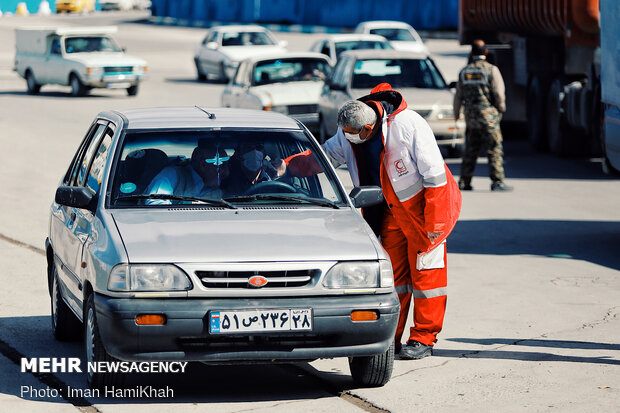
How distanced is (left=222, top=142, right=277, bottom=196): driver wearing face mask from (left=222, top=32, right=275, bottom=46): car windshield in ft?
91.6

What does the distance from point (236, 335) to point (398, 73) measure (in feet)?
42.6

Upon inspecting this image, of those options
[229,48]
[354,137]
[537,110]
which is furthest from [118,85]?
[354,137]

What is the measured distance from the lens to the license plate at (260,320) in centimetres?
566

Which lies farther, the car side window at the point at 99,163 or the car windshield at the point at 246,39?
the car windshield at the point at 246,39

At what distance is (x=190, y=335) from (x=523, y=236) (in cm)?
662

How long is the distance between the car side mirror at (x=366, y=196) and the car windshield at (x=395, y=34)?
91.0ft

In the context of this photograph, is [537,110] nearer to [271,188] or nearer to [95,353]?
[271,188]

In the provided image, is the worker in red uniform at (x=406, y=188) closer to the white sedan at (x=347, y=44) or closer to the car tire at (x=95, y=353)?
the car tire at (x=95, y=353)

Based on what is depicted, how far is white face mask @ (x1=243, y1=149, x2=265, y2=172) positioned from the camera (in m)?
6.73

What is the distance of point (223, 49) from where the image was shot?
34.1 m

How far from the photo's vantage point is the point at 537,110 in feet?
64.2

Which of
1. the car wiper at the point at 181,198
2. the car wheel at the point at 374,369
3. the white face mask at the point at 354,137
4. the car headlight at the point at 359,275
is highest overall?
the white face mask at the point at 354,137

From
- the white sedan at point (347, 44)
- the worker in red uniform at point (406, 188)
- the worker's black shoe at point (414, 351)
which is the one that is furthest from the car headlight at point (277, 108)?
the worker's black shoe at point (414, 351)

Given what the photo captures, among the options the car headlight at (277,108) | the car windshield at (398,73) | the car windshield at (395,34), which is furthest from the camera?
the car windshield at (395,34)
